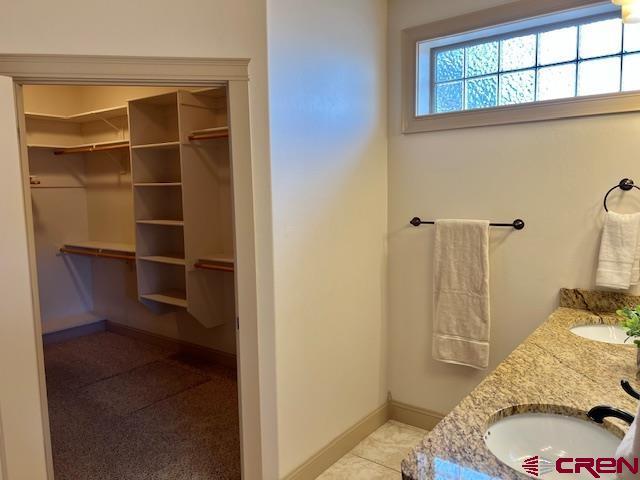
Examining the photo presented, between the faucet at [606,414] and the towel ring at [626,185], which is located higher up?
the towel ring at [626,185]

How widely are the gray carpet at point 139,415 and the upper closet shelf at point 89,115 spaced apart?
2.16 meters

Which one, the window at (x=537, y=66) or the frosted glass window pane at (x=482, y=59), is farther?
the frosted glass window pane at (x=482, y=59)

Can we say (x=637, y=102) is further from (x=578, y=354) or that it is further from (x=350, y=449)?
(x=350, y=449)

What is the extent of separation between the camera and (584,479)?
1064mm

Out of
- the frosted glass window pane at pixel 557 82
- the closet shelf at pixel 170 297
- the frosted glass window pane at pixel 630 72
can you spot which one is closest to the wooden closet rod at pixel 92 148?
the closet shelf at pixel 170 297

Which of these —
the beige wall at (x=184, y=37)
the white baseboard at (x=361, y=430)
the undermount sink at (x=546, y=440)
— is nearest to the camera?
the undermount sink at (x=546, y=440)

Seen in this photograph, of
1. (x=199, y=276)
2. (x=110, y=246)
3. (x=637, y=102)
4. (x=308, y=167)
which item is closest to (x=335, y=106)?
(x=308, y=167)

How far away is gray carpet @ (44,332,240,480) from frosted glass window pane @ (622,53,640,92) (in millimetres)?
2709

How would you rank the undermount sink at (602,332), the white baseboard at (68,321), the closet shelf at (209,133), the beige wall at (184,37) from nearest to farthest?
1. the beige wall at (184,37)
2. the undermount sink at (602,332)
3. the closet shelf at (209,133)
4. the white baseboard at (68,321)

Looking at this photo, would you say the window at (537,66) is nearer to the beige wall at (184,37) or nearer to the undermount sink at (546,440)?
the beige wall at (184,37)

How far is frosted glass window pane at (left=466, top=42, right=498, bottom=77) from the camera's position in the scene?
2.52 meters

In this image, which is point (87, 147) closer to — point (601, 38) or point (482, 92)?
point (482, 92)

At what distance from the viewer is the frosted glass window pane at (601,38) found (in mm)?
2172

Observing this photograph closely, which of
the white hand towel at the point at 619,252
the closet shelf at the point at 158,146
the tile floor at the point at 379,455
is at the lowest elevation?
the tile floor at the point at 379,455
